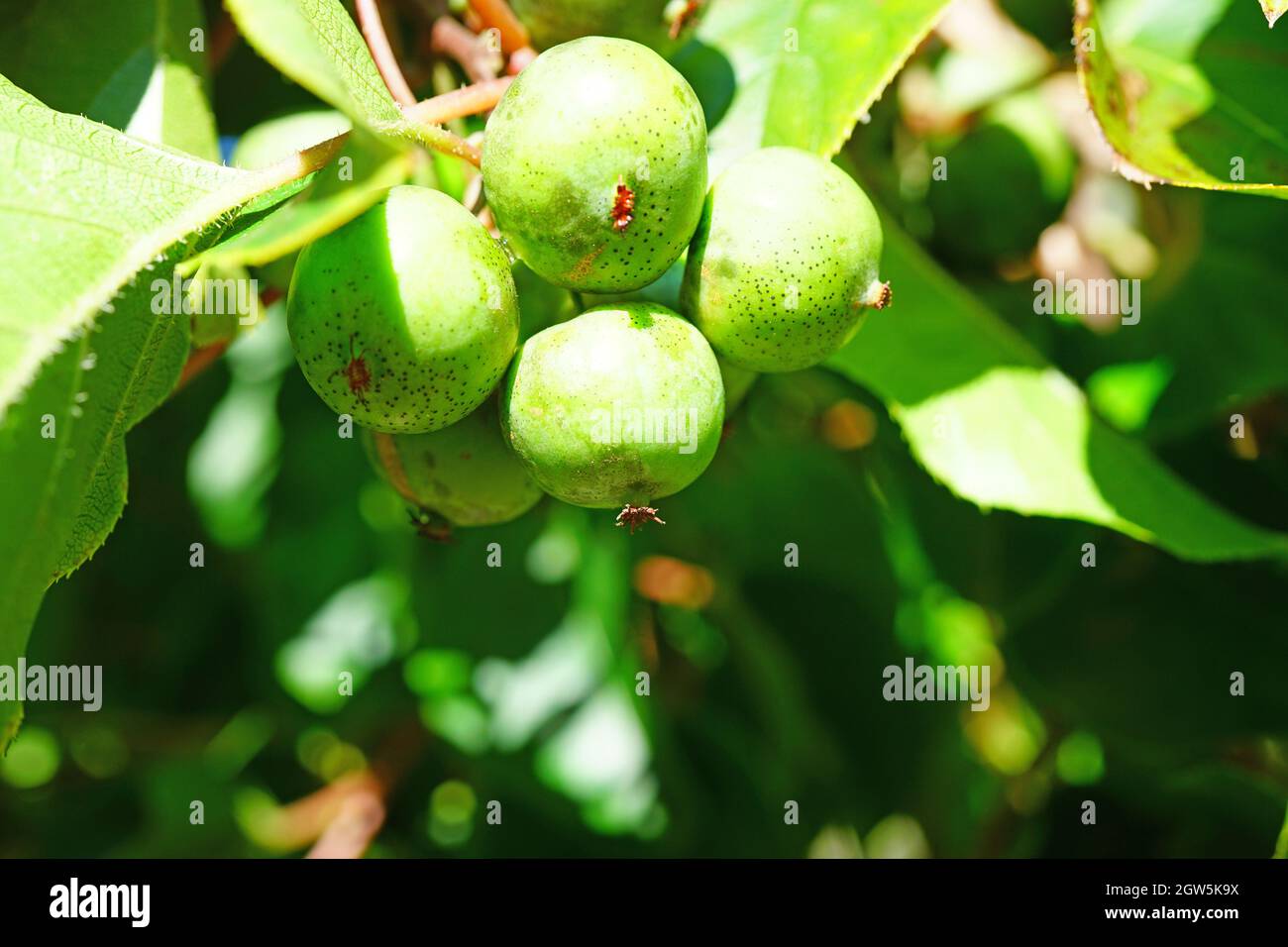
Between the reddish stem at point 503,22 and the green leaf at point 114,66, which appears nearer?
the reddish stem at point 503,22

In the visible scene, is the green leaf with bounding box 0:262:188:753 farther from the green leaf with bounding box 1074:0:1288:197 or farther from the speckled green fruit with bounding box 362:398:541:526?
the green leaf with bounding box 1074:0:1288:197

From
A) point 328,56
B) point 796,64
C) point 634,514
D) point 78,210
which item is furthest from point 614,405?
point 796,64

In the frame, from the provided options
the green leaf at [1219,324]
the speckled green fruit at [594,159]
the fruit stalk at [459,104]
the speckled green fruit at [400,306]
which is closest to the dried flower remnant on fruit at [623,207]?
the speckled green fruit at [594,159]

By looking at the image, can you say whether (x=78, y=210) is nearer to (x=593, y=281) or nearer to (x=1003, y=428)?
(x=593, y=281)

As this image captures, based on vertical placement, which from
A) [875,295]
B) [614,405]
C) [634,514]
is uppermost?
[875,295]

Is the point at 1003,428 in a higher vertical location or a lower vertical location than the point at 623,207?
lower

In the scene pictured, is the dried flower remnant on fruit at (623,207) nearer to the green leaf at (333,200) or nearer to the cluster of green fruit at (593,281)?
the cluster of green fruit at (593,281)

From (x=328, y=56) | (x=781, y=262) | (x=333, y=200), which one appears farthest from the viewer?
(x=781, y=262)
